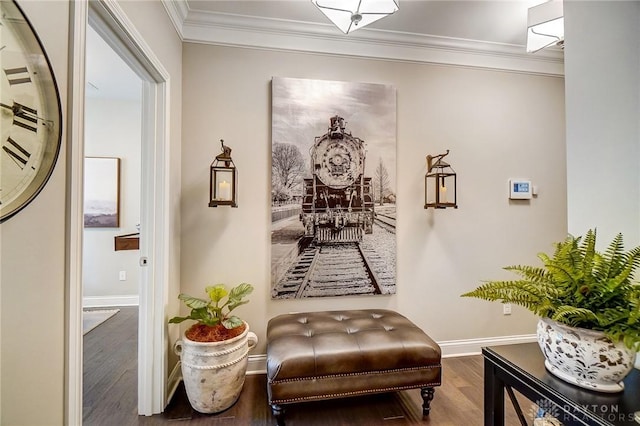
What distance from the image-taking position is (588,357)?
0.82m

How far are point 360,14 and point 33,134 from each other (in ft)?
5.97

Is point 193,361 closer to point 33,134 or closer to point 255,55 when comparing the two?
point 33,134

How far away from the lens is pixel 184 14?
2111mm

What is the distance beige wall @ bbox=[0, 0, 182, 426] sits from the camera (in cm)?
75

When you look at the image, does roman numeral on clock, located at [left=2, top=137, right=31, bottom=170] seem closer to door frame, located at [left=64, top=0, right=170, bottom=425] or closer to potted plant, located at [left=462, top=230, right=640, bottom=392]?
door frame, located at [left=64, top=0, right=170, bottom=425]

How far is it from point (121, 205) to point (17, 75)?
3950 millimetres

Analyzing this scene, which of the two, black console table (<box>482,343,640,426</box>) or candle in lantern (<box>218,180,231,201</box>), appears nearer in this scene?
black console table (<box>482,343,640,426</box>)

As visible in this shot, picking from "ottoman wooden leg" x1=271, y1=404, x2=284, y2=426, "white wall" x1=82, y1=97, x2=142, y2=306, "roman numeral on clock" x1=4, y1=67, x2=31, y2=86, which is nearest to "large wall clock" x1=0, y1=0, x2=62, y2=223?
"roman numeral on clock" x1=4, y1=67, x2=31, y2=86

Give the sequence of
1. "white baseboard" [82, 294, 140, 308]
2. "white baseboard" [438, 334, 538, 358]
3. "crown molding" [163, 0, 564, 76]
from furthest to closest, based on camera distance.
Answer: "white baseboard" [82, 294, 140, 308] → "white baseboard" [438, 334, 538, 358] → "crown molding" [163, 0, 564, 76]

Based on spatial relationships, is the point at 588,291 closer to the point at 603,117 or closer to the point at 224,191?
the point at 603,117

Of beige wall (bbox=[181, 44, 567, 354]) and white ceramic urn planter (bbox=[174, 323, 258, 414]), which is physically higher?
beige wall (bbox=[181, 44, 567, 354])

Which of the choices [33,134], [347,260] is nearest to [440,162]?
[347,260]

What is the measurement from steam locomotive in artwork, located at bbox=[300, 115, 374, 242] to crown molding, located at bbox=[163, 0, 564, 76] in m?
0.67

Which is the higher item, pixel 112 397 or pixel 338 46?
pixel 338 46
